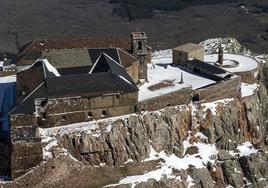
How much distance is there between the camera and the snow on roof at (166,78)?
206 ft

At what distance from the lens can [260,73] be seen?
251 ft

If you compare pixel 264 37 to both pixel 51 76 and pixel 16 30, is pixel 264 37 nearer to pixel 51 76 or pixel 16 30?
pixel 16 30

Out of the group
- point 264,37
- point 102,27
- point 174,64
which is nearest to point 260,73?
point 174,64

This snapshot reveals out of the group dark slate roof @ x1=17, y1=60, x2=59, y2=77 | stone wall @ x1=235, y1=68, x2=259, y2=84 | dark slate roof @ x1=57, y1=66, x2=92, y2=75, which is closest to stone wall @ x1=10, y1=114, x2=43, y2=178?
dark slate roof @ x1=17, y1=60, x2=59, y2=77

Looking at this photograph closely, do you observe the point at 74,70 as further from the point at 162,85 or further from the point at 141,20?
the point at 141,20

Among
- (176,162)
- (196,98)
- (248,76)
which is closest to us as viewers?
(176,162)

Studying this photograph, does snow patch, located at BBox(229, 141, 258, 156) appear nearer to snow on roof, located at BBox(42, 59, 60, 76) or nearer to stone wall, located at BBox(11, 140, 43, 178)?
snow on roof, located at BBox(42, 59, 60, 76)

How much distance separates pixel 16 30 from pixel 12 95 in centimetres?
9024

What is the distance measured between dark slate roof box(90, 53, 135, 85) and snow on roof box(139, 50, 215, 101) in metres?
3.21

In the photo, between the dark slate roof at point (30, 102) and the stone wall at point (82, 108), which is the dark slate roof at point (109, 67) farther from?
the dark slate roof at point (30, 102)

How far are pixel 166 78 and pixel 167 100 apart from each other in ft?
28.2

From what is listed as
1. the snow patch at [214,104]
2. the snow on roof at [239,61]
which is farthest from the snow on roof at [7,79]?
the snow on roof at [239,61]

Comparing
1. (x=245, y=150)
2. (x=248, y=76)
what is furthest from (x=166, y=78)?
(x=245, y=150)

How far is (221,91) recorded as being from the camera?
2522 inches
